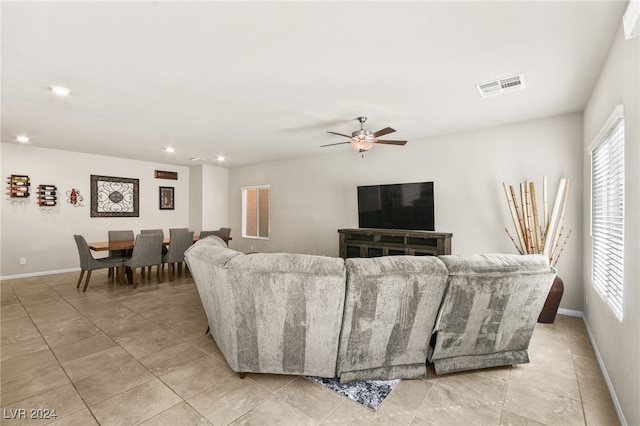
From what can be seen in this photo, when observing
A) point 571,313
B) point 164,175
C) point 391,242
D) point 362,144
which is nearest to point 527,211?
point 571,313

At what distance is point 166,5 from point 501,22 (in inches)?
86.2

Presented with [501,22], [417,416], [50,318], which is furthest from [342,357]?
[50,318]

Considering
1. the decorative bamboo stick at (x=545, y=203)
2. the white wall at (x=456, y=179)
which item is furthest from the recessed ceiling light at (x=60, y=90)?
the decorative bamboo stick at (x=545, y=203)

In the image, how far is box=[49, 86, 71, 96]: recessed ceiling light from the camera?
2938 millimetres

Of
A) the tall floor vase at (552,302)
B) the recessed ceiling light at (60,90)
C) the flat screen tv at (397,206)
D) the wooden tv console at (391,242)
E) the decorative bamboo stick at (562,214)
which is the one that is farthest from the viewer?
the flat screen tv at (397,206)

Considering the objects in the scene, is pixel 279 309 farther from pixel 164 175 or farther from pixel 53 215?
pixel 164 175

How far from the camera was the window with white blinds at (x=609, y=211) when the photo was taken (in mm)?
2033

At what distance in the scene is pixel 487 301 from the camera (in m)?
2.05

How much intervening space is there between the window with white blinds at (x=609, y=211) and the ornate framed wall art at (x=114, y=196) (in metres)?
8.13

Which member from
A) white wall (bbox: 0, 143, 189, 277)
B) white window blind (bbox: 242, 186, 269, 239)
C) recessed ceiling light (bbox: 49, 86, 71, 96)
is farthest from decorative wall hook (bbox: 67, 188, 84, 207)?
recessed ceiling light (bbox: 49, 86, 71, 96)

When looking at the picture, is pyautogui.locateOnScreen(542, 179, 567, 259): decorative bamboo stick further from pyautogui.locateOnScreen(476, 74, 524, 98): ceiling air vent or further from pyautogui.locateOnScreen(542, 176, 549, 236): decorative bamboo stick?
pyautogui.locateOnScreen(476, 74, 524, 98): ceiling air vent

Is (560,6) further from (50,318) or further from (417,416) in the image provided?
(50,318)

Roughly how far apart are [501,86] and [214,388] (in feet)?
12.3

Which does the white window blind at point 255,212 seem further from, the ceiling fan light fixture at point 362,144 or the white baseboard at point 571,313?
the white baseboard at point 571,313
